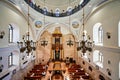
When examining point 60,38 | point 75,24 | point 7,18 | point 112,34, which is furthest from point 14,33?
point 60,38

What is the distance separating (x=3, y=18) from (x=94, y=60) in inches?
380

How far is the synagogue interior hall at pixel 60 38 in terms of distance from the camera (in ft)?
33.2

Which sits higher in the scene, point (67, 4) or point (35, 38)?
point (67, 4)

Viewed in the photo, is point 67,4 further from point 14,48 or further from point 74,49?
point 14,48

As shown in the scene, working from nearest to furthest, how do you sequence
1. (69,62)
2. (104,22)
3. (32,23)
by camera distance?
(104,22)
(32,23)
(69,62)

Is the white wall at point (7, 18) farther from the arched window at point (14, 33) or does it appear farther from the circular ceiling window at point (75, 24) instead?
the circular ceiling window at point (75, 24)

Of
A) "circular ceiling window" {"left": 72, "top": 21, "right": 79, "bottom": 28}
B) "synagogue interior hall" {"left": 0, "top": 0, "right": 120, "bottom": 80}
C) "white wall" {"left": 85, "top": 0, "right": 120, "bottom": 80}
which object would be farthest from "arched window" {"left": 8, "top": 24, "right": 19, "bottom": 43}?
"circular ceiling window" {"left": 72, "top": 21, "right": 79, "bottom": 28}

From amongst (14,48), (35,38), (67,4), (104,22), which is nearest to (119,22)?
(104,22)

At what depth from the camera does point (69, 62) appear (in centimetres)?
2327

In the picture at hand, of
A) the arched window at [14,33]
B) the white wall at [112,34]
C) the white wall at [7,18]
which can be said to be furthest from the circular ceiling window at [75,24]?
the arched window at [14,33]

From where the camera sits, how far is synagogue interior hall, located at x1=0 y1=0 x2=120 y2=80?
33.2 feet

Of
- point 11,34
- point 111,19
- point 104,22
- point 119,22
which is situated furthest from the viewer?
point 11,34

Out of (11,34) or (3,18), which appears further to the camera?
(11,34)

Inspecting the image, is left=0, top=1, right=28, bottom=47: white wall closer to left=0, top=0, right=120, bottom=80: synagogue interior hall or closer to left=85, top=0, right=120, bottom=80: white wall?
left=0, top=0, right=120, bottom=80: synagogue interior hall
